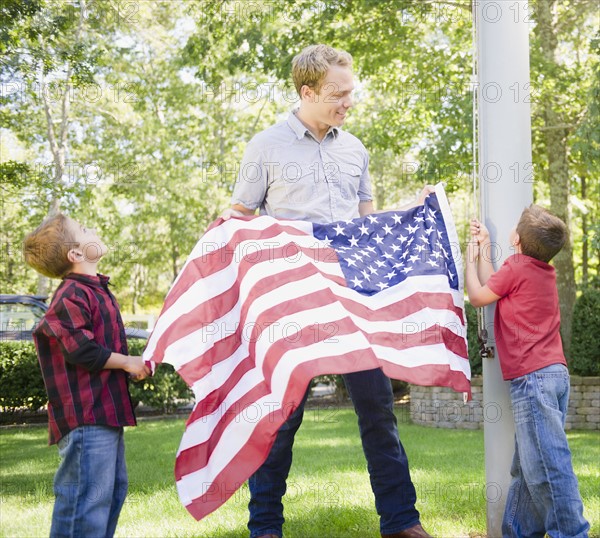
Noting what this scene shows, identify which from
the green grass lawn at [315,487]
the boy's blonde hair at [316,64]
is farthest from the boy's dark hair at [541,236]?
the green grass lawn at [315,487]

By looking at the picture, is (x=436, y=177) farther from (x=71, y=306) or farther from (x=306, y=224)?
(x=71, y=306)

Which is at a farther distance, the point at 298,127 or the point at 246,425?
the point at 298,127

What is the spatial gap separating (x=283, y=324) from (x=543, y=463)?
1424 mm

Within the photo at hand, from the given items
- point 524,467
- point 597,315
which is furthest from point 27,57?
point 597,315

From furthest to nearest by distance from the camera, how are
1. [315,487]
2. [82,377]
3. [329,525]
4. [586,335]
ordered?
[586,335] < [315,487] < [329,525] < [82,377]

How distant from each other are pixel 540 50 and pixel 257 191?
10365mm

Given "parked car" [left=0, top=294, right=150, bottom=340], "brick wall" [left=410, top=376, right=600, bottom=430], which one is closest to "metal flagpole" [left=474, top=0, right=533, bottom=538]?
"brick wall" [left=410, top=376, right=600, bottom=430]

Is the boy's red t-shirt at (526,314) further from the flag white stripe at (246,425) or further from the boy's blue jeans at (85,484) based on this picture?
the boy's blue jeans at (85,484)

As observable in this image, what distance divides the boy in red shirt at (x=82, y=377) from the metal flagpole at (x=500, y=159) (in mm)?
1902

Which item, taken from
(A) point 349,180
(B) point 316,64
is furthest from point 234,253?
(B) point 316,64

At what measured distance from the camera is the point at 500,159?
168 inches

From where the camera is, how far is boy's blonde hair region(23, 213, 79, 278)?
11.6 ft

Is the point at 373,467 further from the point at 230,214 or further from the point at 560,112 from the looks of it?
the point at 560,112

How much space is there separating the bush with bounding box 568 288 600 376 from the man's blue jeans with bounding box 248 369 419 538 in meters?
7.25
